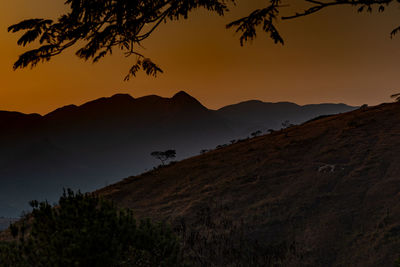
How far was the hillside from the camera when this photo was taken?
1116 centimetres

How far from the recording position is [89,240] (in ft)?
17.3

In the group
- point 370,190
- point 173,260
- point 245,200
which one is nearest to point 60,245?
point 173,260

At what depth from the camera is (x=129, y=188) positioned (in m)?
23.8

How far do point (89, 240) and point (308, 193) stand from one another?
1151cm

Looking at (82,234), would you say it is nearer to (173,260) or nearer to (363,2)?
(173,260)

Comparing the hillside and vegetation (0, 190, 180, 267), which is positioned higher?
vegetation (0, 190, 180, 267)

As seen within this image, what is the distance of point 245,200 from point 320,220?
12.1 feet

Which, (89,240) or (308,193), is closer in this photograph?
(89,240)

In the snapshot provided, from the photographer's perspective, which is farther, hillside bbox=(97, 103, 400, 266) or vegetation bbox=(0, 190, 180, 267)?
hillside bbox=(97, 103, 400, 266)

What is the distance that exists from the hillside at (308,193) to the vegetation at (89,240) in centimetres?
544

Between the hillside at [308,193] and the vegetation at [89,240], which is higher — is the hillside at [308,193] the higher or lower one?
the lower one

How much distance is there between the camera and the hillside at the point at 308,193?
1116 cm

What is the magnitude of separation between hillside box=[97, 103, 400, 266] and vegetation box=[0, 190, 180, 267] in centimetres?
544

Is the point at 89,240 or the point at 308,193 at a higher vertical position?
the point at 89,240
